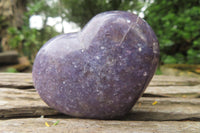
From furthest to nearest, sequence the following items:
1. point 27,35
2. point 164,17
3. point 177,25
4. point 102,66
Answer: point 27,35, point 177,25, point 164,17, point 102,66

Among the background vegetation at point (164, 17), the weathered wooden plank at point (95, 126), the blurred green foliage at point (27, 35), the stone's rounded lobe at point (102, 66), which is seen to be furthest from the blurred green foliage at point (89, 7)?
the blurred green foliage at point (27, 35)

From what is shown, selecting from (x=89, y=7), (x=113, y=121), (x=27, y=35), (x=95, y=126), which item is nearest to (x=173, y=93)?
(x=113, y=121)

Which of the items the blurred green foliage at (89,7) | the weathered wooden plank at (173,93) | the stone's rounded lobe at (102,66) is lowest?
the weathered wooden plank at (173,93)

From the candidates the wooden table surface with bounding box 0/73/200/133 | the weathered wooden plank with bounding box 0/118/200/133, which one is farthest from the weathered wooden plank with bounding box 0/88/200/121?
the weathered wooden plank with bounding box 0/118/200/133

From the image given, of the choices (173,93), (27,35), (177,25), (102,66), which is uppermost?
(27,35)

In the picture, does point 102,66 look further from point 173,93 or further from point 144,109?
point 173,93

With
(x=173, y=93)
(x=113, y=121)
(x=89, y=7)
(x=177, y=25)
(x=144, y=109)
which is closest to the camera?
(x=113, y=121)

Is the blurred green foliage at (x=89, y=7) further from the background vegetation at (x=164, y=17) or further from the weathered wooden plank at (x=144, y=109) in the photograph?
the weathered wooden plank at (x=144, y=109)

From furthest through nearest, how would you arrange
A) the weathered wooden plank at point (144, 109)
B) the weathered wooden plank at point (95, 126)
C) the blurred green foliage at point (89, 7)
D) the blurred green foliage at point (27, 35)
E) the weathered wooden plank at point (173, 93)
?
1. the blurred green foliage at point (27, 35)
2. the blurred green foliage at point (89, 7)
3. the weathered wooden plank at point (173, 93)
4. the weathered wooden plank at point (144, 109)
5. the weathered wooden plank at point (95, 126)
